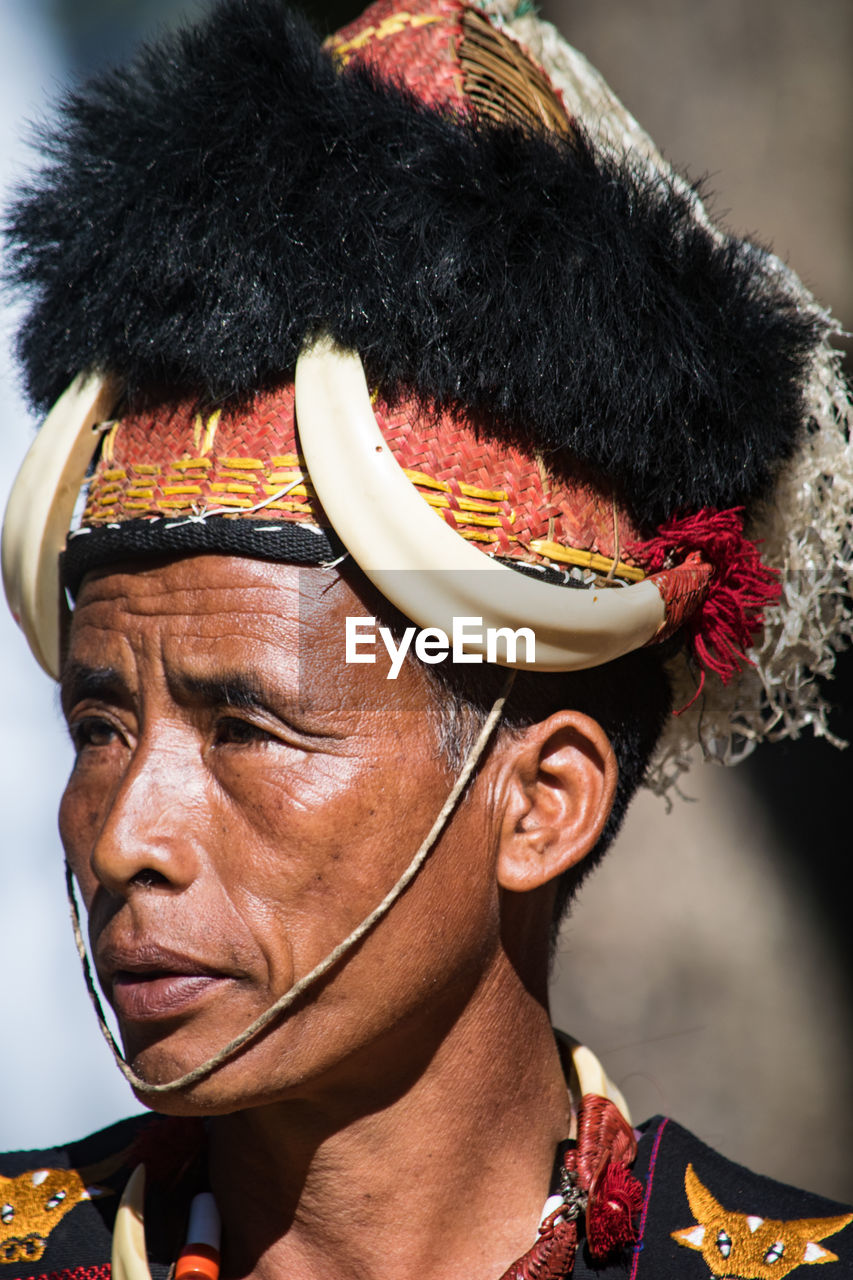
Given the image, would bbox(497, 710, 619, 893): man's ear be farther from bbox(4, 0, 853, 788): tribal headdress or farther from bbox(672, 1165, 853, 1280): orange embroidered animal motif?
bbox(672, 1165, 853, 1280): orange embroidered animal motif

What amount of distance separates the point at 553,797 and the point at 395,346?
0.91 meters

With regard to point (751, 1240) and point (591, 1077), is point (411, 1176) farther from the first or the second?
point (751, 1240)

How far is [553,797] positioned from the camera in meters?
2.62

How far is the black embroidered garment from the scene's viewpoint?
8.19 feet

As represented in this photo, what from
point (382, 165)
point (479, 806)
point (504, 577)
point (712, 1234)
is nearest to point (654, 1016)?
point (712, 1234)

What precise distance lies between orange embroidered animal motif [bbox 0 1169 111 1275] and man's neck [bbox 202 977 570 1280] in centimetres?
41

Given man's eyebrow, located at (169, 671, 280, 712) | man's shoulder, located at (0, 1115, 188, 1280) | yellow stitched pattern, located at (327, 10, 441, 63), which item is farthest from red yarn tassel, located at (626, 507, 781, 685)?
man's shoulder, located at (0, 1115, 188, 1280)

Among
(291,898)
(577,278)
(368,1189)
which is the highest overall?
(577,278)

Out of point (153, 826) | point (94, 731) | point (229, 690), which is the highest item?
point (229, 690)

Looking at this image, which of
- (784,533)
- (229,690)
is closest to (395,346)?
(229,690)

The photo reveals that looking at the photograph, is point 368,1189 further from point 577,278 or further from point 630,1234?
point 577,278

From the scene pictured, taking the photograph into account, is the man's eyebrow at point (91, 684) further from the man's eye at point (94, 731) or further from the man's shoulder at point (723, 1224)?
the man's shoulder at point (723, 1224)

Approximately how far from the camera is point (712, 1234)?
2537 millimetres

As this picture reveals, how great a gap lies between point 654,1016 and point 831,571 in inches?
90.1
